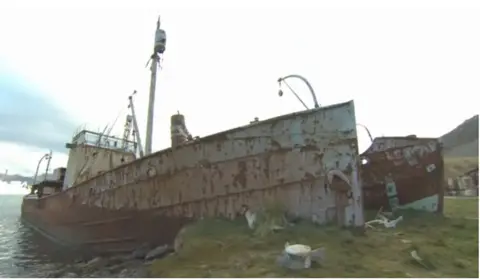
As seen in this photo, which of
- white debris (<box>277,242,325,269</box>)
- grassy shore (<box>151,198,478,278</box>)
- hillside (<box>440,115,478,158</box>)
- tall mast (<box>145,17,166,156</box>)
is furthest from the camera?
hillside (<box>440,115,478,158</box>)

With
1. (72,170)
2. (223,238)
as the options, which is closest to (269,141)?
(223,238)

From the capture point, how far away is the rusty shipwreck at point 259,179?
335 inches

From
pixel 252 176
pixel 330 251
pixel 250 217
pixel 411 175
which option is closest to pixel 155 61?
pixel 252 176

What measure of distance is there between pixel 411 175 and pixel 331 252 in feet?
21.9

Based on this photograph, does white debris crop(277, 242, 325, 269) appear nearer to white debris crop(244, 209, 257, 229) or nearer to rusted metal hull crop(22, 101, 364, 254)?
white debris crop(244, 209, 257, 229)

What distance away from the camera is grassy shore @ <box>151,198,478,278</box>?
533cm

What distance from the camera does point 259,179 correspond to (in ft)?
29.1

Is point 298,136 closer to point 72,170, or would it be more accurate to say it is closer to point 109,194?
point 109,194

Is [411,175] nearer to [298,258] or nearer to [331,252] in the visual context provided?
[331,252]

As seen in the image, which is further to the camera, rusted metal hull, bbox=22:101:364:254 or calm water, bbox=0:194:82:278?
calm water, bbox=0:194:82:278

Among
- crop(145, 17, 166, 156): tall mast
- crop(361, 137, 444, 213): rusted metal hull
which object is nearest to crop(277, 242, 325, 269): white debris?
crop(361, 137, 444, 213): rusted metal hull

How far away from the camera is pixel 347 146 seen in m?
8.59

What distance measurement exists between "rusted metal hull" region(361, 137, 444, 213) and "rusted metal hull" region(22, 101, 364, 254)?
376 centimetres

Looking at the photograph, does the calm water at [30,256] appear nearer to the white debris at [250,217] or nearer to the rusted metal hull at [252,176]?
the rusted metal hull at [252,176]
